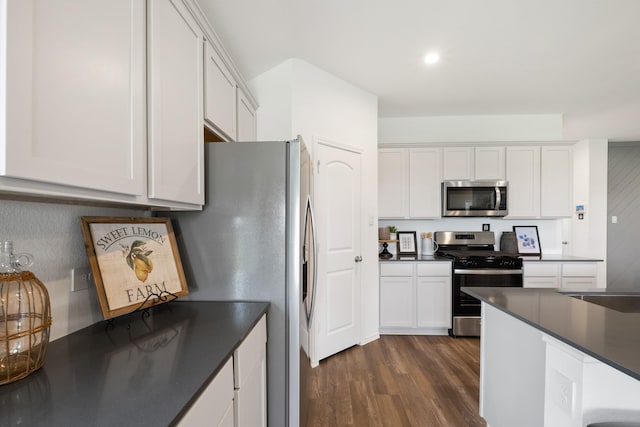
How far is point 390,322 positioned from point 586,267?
2.30 m

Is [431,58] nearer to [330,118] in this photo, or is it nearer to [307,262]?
[330,118]

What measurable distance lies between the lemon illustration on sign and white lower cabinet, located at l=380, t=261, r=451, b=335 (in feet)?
8.42

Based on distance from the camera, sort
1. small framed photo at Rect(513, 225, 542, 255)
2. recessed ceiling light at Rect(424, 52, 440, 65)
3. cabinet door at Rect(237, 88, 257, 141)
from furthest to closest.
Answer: small framed photo at Rect(513, 225, 542, 255) → recessed ceiling light at Rect(424, 52, 440, 65) → cabinet door at Rect(237, 88, 257, 141)

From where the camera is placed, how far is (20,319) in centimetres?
81

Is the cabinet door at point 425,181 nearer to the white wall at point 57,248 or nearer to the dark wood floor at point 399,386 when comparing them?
the dark wood floor at point 399,386

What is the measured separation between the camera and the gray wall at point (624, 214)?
204 inches

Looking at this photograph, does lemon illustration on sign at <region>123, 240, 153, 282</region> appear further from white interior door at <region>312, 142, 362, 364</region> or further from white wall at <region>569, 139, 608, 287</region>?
white wall at <region>569, 139, 608, 287</region>

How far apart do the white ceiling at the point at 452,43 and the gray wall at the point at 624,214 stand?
245 centimetres

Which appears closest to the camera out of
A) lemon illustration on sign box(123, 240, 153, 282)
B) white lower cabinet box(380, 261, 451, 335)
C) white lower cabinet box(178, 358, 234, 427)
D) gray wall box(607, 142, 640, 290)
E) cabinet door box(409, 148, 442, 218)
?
white lower cabinet box(178, 358, 234, 427)

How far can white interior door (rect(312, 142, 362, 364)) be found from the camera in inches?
106

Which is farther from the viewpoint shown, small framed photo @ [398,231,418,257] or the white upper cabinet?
small framed photo @ [398,231,418,257]

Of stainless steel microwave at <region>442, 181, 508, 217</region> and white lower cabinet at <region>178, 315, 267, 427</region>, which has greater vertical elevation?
stainless steel microwave at <region>442, 181, 508, 217</region>

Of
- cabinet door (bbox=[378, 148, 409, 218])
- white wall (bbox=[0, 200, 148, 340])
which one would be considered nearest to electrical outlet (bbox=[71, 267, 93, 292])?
white wall (bbox=[0, 200, 148, 340])

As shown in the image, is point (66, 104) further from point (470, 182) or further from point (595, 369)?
point (470, 182)
